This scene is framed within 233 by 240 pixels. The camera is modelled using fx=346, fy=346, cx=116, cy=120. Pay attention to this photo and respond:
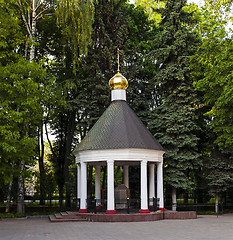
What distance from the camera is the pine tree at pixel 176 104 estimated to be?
2342cm

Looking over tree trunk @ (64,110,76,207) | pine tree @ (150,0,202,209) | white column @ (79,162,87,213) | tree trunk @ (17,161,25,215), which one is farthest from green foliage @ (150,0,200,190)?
tree trunk @ (17,161,25,215)

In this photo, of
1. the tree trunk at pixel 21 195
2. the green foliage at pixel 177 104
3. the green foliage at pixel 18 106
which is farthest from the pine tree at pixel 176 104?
the tree trunk at pixel 21 195

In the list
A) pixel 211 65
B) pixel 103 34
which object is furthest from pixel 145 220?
pixel 103 34

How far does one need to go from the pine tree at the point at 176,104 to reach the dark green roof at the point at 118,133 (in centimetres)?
395

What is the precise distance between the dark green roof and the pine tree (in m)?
3.95

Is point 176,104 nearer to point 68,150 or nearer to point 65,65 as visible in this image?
point 68,150

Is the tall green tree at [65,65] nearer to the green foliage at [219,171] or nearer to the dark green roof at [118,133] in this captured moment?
the dark green roof at [118,133]

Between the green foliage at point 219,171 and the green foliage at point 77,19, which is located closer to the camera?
the green foliage at point 219,171

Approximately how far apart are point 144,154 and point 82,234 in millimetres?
7553

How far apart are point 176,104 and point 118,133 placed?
705 cm

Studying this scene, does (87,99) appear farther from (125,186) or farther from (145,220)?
(145,220)

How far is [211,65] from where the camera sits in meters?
23.4

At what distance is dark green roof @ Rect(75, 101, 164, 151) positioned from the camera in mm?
18750

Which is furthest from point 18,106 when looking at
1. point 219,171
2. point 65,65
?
point 219,171
